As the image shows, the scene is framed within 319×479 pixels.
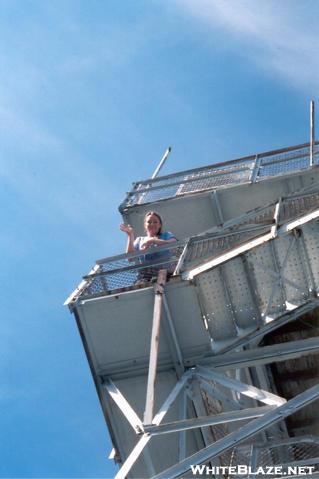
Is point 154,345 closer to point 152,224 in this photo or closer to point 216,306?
point 216,306

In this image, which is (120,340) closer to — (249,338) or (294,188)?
(249,338)

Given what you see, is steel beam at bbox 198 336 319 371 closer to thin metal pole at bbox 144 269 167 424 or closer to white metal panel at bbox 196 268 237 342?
white metal panel at bbox 196 268 237 342

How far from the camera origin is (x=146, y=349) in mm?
9164

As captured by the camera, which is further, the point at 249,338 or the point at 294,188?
the point at 294,188

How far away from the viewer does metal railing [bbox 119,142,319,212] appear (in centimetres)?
1388

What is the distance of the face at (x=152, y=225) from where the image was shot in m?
10.8

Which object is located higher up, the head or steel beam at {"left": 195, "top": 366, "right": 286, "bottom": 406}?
the head

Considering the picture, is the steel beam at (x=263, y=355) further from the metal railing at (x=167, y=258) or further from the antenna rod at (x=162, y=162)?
the antenna rod at (x=162, y=162)

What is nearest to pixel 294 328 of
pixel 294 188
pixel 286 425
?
pixel 286 425

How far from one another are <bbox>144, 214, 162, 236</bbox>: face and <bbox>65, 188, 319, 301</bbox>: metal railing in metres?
0.54

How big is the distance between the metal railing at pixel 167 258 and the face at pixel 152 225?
1.79 feet

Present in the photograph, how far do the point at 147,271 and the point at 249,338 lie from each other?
75.6 inches

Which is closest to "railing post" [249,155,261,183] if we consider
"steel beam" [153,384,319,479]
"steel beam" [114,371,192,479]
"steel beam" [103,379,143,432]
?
"steel beam" [114,371,192,479]

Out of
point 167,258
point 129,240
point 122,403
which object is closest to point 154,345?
point 122,403
